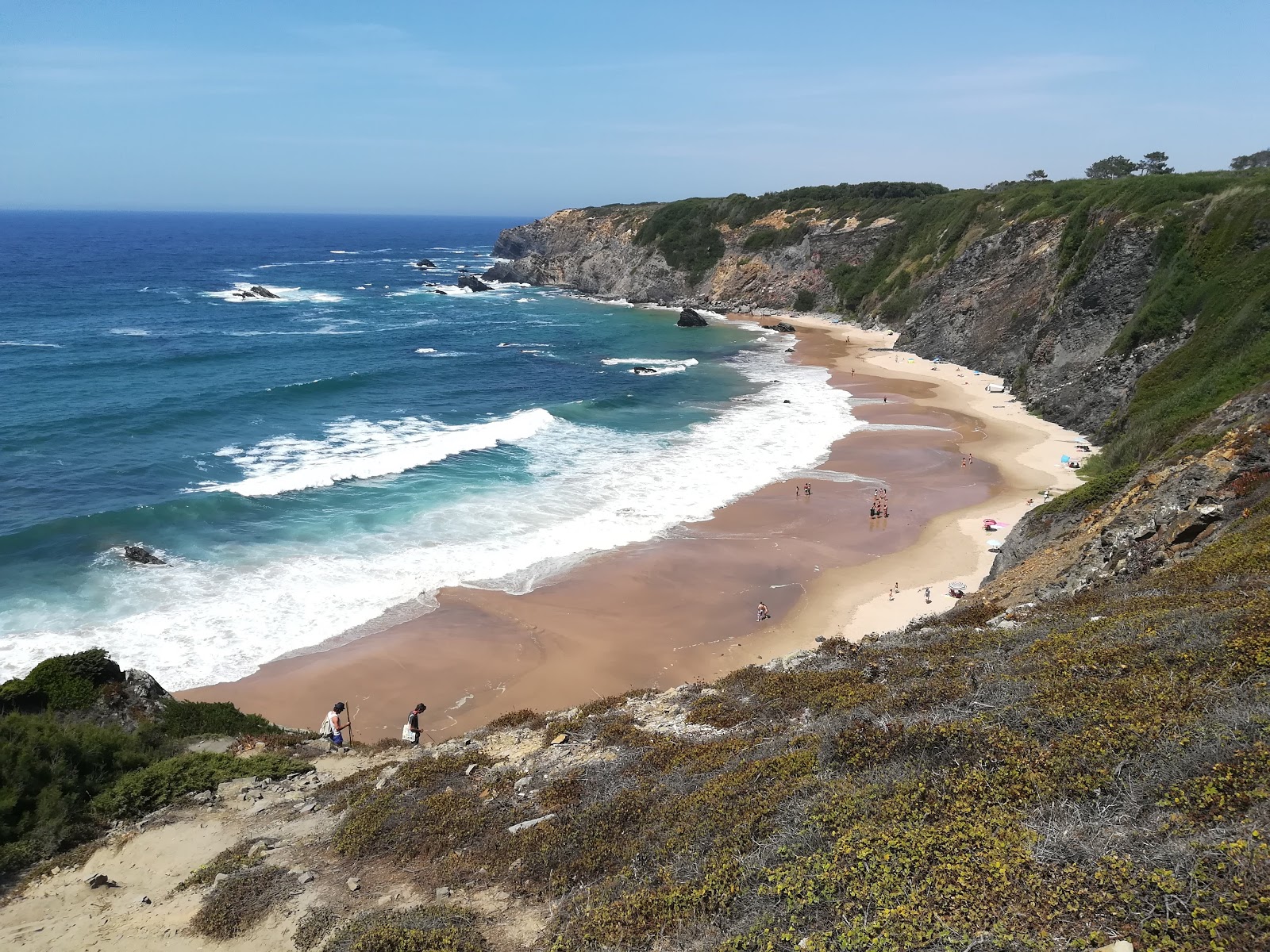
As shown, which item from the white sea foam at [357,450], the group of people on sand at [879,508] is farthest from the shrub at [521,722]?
the white sea foam at [357,450]

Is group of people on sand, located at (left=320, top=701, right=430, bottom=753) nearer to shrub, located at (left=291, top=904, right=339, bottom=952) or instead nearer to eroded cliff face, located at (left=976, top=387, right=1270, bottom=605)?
shrub, located at (left=291, top=904, right=339, bottom=952)

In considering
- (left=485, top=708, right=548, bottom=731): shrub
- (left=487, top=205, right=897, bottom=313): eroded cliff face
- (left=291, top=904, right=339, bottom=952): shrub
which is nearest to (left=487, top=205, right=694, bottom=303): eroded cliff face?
(left=487, top=205, right=897, bottom=313): eroded cliff face

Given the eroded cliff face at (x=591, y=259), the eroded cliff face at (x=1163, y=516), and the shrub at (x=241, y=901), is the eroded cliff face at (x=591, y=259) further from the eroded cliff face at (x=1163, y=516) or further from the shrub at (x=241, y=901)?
the shrub at (x=241, y=901)

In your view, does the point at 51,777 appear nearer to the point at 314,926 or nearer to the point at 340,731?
the point at 340,731

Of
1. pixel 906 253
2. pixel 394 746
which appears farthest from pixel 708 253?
pixel 394 746

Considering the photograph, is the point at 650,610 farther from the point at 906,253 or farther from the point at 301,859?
the point at 906,253

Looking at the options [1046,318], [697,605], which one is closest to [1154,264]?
[1046,318]
